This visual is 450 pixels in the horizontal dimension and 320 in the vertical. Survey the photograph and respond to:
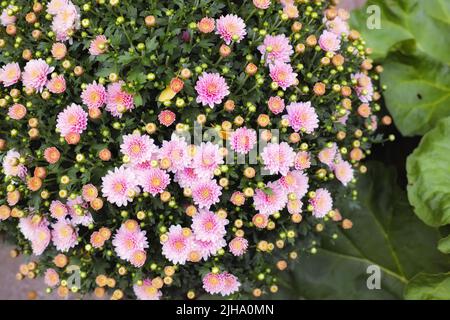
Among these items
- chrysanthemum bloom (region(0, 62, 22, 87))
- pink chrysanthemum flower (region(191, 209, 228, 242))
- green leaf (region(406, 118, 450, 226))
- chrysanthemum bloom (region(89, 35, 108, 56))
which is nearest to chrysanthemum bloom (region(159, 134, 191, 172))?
pink chrysanthemum flower (region(191, 209, 228, 242))

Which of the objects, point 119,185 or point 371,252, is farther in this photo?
point 371,252

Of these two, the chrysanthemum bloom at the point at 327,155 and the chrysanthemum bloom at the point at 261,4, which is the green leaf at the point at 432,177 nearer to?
the chrysanthemum bloom at the point at 327,155

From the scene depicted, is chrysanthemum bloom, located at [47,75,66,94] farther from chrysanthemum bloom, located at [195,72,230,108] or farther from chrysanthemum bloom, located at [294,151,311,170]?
chrysanthemum bloom, located at [294,151,311,170]

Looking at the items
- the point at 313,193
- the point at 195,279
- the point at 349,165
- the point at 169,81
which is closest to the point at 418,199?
the point at 349,165

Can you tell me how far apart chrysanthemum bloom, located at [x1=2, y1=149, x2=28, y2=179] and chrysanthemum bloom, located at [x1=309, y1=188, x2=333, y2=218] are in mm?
593

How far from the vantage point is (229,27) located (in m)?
1.07

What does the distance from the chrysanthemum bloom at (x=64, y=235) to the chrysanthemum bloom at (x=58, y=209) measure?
0.07 ft

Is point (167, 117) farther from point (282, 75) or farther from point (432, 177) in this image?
point (432, 177)

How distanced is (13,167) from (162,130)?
299 millimetres

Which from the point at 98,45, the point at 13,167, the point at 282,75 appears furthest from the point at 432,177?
the point at 13,167

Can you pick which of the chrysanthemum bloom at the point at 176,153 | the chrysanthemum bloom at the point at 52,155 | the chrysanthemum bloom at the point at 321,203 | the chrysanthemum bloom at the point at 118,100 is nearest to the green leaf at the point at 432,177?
the chrysanthemum bloom at the point at 321,203

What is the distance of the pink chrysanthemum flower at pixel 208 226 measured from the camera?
42.4 inches

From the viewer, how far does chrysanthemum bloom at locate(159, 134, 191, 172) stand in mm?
1048

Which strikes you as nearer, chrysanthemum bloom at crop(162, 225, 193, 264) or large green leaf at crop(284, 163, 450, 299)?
chrysanthemum bloom at crop(162, 225, 193, 264)
